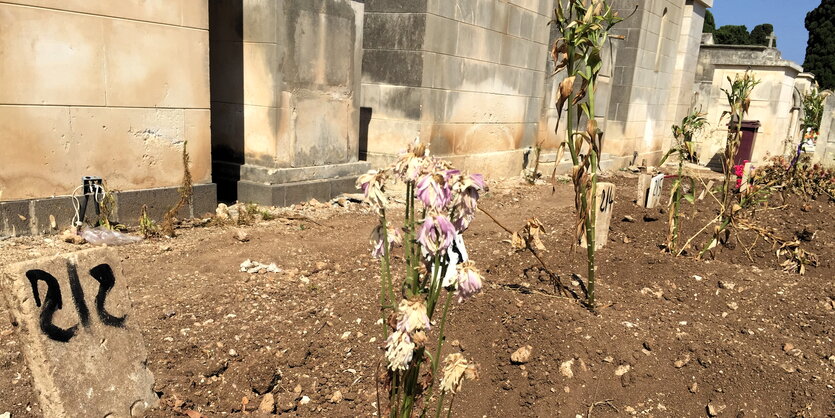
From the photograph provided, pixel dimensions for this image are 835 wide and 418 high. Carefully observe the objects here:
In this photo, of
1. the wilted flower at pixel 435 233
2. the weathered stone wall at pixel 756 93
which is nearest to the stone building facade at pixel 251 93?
the wilted flower at pixel 435 233

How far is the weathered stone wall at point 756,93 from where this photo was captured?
12.7 m

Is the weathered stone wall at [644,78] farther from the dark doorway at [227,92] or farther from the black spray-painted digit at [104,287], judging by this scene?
the black spray-painted digit at [104,287]

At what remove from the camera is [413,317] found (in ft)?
4.75

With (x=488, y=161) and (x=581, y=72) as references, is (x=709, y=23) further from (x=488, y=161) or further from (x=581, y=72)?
(x=581, y=72)

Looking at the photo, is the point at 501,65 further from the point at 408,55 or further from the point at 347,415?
the point at 347,415

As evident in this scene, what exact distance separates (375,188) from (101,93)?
388cm

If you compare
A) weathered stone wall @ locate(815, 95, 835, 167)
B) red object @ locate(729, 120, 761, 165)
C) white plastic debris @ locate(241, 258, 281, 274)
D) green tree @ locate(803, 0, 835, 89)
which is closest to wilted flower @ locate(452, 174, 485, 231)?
white plastic debris @ locate(241, 258, 281, 274)

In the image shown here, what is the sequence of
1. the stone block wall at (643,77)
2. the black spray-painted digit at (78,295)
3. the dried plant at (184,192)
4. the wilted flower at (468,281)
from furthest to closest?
1. the stone block wall at (643,77)
2. the dried plant at (184,192)
3. the black spray-painted digit at (78,295)
4. the wilted flower at (468,281)

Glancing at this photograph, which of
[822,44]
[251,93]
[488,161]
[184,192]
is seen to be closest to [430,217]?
[184,192]

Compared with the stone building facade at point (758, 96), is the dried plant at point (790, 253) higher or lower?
lower

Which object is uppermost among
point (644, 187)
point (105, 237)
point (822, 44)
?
point (822, 44)

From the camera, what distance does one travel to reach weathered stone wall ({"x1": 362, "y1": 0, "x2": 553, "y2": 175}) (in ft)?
22.8

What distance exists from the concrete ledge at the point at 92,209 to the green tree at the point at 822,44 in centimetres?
3660

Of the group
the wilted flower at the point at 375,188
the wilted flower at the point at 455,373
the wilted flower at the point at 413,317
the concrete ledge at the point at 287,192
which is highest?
the wilted flower at the point at 375,188
